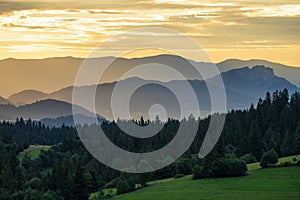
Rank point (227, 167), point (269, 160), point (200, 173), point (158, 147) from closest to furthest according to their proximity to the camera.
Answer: point (227, 167)
point (200, 173)
point (269, 160)
point (158, 147)

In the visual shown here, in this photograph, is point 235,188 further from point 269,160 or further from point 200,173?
point 269,160

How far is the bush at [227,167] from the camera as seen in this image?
102875 mm

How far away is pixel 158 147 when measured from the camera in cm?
16312

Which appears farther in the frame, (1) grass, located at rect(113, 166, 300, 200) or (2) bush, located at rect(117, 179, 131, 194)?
(2) bush, located at rect(117, 179, 131, 194)

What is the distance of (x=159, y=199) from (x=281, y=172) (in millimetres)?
22021

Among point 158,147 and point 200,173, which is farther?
point 158,147

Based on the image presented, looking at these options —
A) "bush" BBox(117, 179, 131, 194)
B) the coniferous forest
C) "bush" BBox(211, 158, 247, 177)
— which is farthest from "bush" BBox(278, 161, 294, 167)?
"bush" BBox(117, 179, 131, 194)

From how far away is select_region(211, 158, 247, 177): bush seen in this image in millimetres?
102875

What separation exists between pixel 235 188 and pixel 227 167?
14.2 metres

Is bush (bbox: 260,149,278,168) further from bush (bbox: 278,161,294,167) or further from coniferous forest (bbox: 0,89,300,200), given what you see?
bush (bbox: 278,161,294,167)

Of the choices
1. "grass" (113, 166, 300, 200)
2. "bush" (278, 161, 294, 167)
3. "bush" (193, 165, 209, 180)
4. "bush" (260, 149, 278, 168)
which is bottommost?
"grass" (113, 166, 300, 200)

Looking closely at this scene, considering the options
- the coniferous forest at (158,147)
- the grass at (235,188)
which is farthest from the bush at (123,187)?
the grass at (235,188)

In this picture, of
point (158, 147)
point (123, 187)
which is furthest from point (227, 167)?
point (158, 147)

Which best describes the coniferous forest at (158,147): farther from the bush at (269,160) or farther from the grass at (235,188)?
the grass at (235,188)
